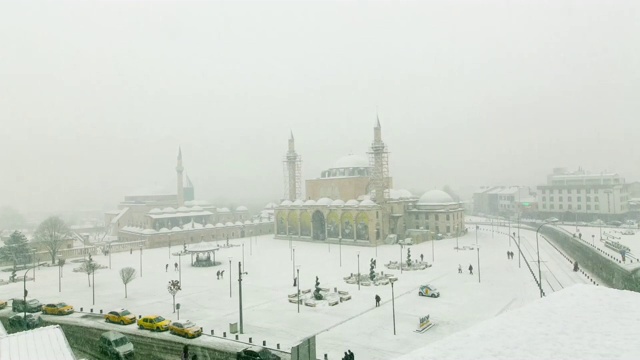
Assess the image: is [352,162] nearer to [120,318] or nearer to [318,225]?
[318,225]

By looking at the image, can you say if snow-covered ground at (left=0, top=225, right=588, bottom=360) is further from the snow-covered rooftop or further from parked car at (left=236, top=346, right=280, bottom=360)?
the snow-covered rooftop

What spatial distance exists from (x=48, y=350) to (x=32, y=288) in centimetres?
2943

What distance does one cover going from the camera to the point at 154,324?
2428 cm

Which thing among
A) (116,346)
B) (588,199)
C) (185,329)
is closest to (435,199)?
(588,199)

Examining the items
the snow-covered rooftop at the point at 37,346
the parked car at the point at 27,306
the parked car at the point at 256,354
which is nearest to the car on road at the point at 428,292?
the parked car at the point at 256,354

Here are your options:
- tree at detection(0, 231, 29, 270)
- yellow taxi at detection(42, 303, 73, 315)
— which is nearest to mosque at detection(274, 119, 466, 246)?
tree at detection(0, 231, 29, 270)

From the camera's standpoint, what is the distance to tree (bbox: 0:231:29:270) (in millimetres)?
51188

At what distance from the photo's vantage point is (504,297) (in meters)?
30.7

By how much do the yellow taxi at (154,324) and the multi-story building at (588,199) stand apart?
9032 cm

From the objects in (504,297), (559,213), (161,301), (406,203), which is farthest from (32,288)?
(559,213)

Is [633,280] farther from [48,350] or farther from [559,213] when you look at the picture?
[559,213]

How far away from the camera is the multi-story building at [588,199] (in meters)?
88.6

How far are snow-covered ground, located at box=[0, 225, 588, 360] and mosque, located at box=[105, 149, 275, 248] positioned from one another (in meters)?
14.4

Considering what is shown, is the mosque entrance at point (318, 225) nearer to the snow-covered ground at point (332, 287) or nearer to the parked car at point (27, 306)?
the snow-covered ground at point (332, 287)
